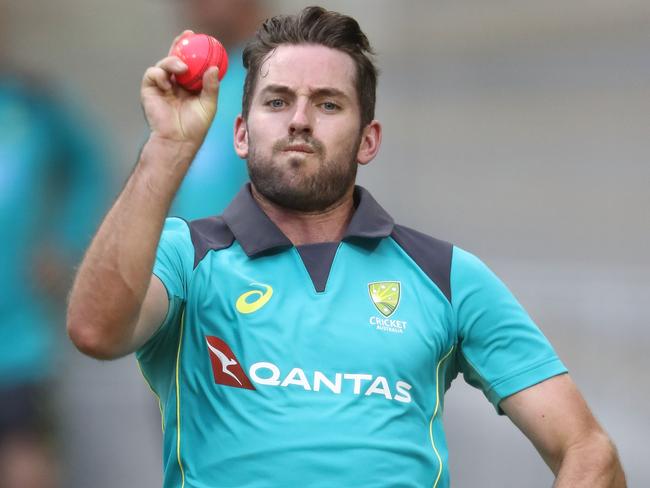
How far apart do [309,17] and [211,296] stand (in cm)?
78

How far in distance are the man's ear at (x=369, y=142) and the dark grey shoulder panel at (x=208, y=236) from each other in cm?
42

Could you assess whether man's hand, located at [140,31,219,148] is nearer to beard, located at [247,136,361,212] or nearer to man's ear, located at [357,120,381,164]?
beard, located at [247,136,361,212]

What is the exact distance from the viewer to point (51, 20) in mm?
7090

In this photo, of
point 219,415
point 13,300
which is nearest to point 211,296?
point 219,415

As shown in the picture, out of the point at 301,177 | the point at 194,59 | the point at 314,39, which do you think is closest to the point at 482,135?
the point at 314,39

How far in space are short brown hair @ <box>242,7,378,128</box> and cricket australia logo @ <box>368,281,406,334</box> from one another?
1.48 feet

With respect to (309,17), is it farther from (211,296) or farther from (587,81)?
(587,81)

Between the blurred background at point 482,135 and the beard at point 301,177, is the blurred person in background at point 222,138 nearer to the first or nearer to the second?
the beard at point 301,177

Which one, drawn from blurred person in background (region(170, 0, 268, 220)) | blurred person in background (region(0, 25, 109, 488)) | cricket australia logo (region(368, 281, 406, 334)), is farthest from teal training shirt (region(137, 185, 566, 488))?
blurred person in background (region(0, 25, 109, 488))

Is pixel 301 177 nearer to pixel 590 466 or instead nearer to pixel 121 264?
pixel 121 264

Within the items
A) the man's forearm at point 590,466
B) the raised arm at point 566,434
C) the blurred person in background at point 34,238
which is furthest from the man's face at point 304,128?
the blurred person in background at point 34,238

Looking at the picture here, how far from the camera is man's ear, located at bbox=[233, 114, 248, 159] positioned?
3161 mm

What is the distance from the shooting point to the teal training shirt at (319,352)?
2.73 meters

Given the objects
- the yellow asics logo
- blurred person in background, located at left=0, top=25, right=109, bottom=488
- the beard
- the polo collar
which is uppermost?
the beard
